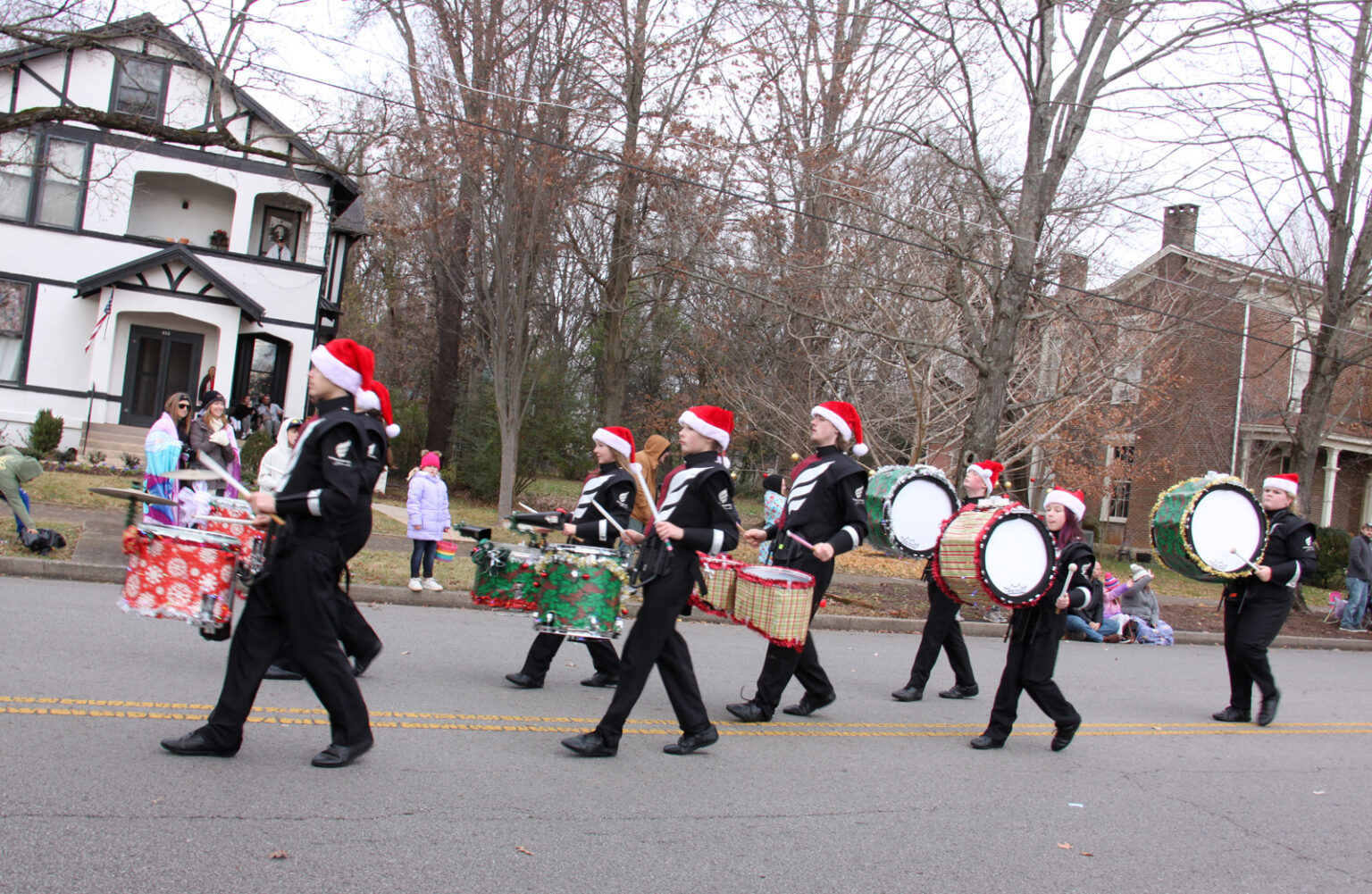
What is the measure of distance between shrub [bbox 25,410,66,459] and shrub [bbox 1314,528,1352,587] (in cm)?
2864

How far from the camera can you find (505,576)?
662 centimetres

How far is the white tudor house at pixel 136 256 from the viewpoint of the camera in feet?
76.3

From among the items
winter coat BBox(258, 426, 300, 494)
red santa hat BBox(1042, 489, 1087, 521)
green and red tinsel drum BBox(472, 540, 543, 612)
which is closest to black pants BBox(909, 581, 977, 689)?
red santa hat BBox(1042, 489, 1087, 521)

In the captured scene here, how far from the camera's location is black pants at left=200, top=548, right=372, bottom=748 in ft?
15.9

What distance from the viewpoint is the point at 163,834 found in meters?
4.00

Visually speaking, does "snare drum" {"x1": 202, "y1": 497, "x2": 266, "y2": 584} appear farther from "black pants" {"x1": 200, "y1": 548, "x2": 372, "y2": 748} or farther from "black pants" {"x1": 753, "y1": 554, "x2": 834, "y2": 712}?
"black pants" {"x1": 753, "y1": 554, "x2": 834, "y2": 712}

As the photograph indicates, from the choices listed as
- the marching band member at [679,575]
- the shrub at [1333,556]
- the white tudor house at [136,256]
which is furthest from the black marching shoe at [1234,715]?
the shrub at [1333,556]

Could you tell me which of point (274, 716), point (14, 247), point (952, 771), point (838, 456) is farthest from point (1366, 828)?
point (14, 247)

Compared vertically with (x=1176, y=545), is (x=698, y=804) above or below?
below

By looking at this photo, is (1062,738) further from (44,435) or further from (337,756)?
Answer: (44,435)

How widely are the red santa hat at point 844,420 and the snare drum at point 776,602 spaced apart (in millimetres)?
990

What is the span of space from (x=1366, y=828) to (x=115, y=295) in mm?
24515

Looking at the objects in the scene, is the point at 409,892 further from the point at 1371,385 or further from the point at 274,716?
the point at 1371,385

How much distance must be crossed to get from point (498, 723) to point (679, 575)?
145 centimetres
